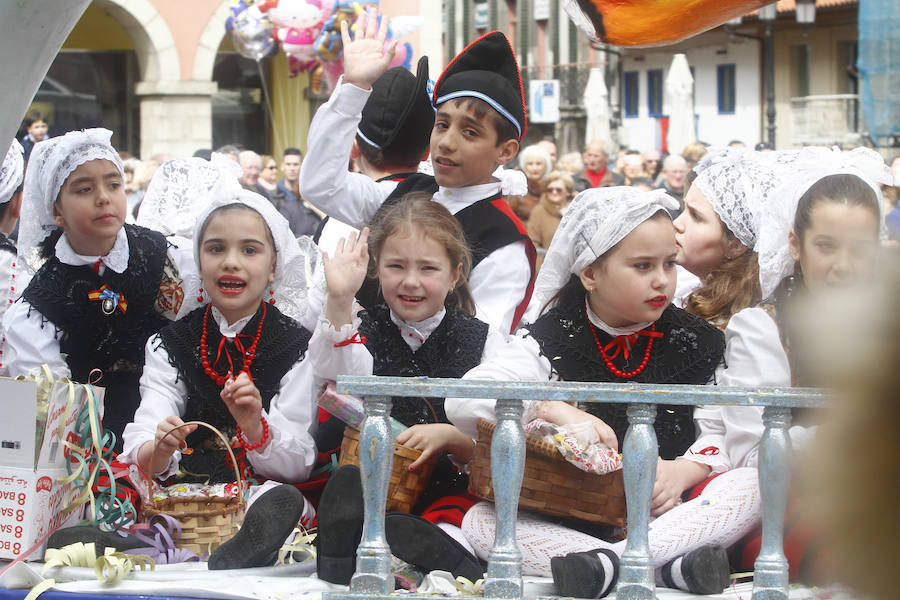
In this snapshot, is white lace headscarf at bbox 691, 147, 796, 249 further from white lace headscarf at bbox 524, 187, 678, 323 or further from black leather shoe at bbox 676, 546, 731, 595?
black leather shoe at bbox 676, 546, 731, 595

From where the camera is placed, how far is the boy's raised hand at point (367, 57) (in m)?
3.63

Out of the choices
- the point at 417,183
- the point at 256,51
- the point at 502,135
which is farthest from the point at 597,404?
the point at 256,51

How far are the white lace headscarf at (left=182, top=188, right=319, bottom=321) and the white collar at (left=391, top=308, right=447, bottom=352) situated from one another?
1.40 ft

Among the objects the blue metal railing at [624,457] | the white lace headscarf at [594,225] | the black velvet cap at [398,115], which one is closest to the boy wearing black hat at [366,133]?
the black velvet cap at [398,115]

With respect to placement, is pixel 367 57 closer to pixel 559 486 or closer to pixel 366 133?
pixel 366 133

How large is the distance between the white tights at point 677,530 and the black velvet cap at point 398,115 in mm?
2076

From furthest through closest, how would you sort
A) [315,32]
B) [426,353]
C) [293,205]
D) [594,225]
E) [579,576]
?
[315,32] < [293,205] < [426,353] < [594,225] < [579,576]

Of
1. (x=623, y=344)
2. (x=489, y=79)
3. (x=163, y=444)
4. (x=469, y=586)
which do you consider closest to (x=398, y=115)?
(x=489, y=79)

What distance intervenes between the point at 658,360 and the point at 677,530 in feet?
2.02

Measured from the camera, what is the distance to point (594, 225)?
3.14 meters

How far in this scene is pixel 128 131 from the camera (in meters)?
19.0

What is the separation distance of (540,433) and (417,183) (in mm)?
1677

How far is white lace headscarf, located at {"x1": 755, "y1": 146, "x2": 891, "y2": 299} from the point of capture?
3.19 meters

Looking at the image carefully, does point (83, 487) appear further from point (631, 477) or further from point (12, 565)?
point (631, 477)
